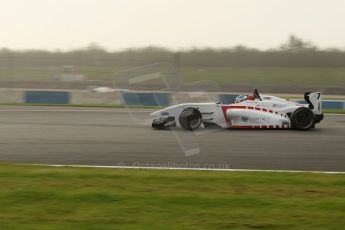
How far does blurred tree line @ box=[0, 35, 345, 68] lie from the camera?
95.6ft

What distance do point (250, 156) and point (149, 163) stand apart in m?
1.74

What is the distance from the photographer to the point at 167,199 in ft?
17.4

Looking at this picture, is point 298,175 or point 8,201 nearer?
point 8,201

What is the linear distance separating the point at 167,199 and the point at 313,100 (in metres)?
7.85

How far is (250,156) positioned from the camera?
340 inches

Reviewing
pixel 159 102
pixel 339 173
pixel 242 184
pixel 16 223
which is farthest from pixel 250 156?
pixel 159 102

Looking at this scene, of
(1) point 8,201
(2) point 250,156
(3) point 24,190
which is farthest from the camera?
(2) point 250,156

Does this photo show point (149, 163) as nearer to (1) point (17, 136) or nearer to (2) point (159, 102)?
(1) point (17, 136)

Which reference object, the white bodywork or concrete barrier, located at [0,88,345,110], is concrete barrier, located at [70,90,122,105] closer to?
concrete barrier, located at [0,88,345,110]

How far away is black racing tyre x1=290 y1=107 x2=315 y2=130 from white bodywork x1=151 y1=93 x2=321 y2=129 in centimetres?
10

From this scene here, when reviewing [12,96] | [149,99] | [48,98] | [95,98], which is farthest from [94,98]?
[12,96]

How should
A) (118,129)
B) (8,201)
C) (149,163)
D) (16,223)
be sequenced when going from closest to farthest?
(16,223) < (8,201) < (149,163) < (118,129)

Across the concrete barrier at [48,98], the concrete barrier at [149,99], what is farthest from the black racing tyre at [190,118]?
the concrete barrier at [48,98]

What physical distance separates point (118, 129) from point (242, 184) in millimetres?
6587
